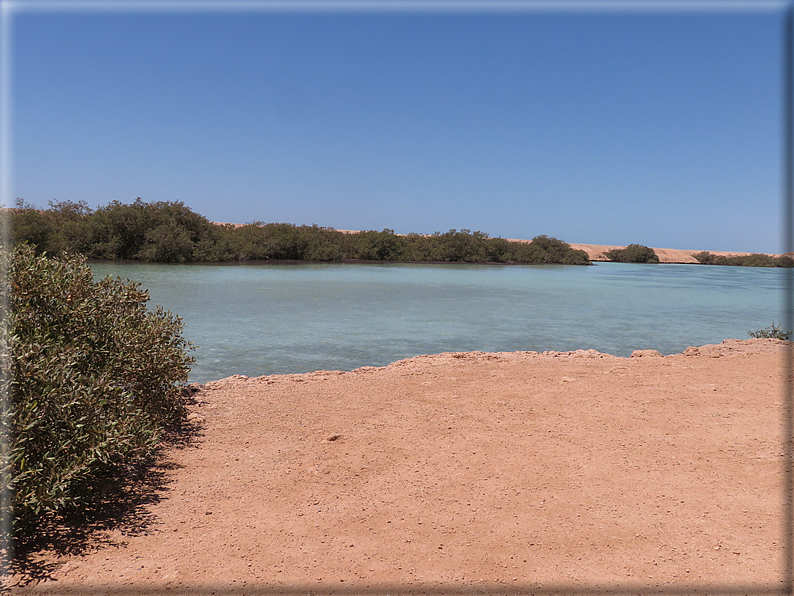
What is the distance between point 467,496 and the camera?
136 inches

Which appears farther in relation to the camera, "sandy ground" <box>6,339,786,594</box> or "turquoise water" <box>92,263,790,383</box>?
"turquoise water" <box>92,263,790,383</box>

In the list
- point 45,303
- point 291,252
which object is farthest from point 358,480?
point 291,252

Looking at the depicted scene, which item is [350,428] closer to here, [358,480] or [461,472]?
[358,480]

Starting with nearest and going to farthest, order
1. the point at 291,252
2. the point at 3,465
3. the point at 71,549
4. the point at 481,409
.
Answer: the point at 3,465, the point at 71,549, the point at 481,409, the point at 291,252

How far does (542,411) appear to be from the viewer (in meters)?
5.09

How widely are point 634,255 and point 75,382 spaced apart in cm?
8678

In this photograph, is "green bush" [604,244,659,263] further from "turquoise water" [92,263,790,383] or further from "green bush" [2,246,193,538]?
"green bush" [2,246,193,538]

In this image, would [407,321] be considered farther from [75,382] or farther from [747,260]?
[747,260]

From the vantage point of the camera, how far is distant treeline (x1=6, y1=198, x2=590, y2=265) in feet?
112

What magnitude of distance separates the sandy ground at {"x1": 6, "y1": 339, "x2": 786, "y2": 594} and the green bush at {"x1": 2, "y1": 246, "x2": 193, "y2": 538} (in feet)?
1.30

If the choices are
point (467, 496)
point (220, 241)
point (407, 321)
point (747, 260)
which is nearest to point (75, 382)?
point (467, 496)

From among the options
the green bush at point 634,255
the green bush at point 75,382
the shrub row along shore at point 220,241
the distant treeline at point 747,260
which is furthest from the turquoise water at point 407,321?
the green bush at point 634,255

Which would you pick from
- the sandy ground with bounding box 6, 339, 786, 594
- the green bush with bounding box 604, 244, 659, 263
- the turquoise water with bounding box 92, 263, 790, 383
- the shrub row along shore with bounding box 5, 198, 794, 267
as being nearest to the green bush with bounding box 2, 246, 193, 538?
the sandy ground with bounding box 6, 339, 786, 594

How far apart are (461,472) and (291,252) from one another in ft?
143
